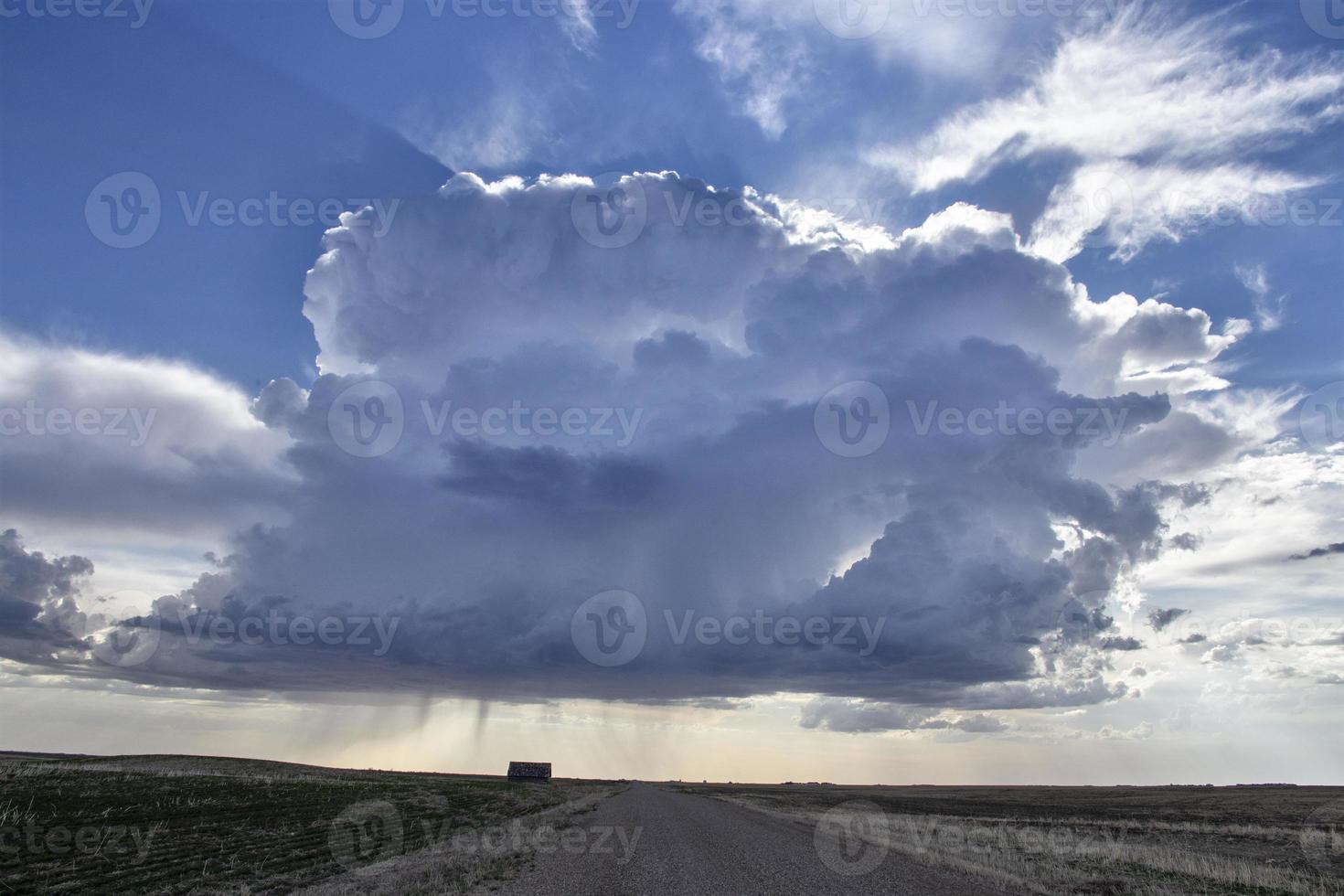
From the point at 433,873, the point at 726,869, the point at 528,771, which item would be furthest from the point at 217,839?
the point at 528,771

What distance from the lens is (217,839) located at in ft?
113

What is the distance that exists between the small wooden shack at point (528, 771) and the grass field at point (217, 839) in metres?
115

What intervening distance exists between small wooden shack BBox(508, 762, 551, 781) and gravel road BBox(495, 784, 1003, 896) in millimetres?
142621

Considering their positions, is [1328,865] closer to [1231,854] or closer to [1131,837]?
[1231,854]

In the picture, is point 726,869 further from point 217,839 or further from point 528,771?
point 528,771

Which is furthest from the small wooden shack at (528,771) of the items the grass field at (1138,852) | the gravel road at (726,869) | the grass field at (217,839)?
the gravel road at (726,869)

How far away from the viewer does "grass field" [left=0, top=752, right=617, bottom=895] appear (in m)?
24.0

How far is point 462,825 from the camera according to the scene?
47.9 meters

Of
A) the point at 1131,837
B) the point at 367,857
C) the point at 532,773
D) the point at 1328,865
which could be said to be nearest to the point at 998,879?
the point at 1328,865

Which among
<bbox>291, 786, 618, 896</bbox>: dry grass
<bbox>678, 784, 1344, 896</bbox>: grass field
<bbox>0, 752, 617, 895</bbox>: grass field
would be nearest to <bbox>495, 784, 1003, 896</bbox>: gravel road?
<bbox>291, 786, 618, 896</bbox>: dry grass

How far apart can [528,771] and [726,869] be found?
162 m

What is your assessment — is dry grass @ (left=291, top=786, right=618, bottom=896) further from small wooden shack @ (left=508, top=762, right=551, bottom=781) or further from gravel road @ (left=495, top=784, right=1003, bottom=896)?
small wooden shack @ (left=508, top=762, right=551, bottom=781)

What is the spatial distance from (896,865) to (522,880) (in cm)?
1373

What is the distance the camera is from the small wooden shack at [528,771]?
172000mm
